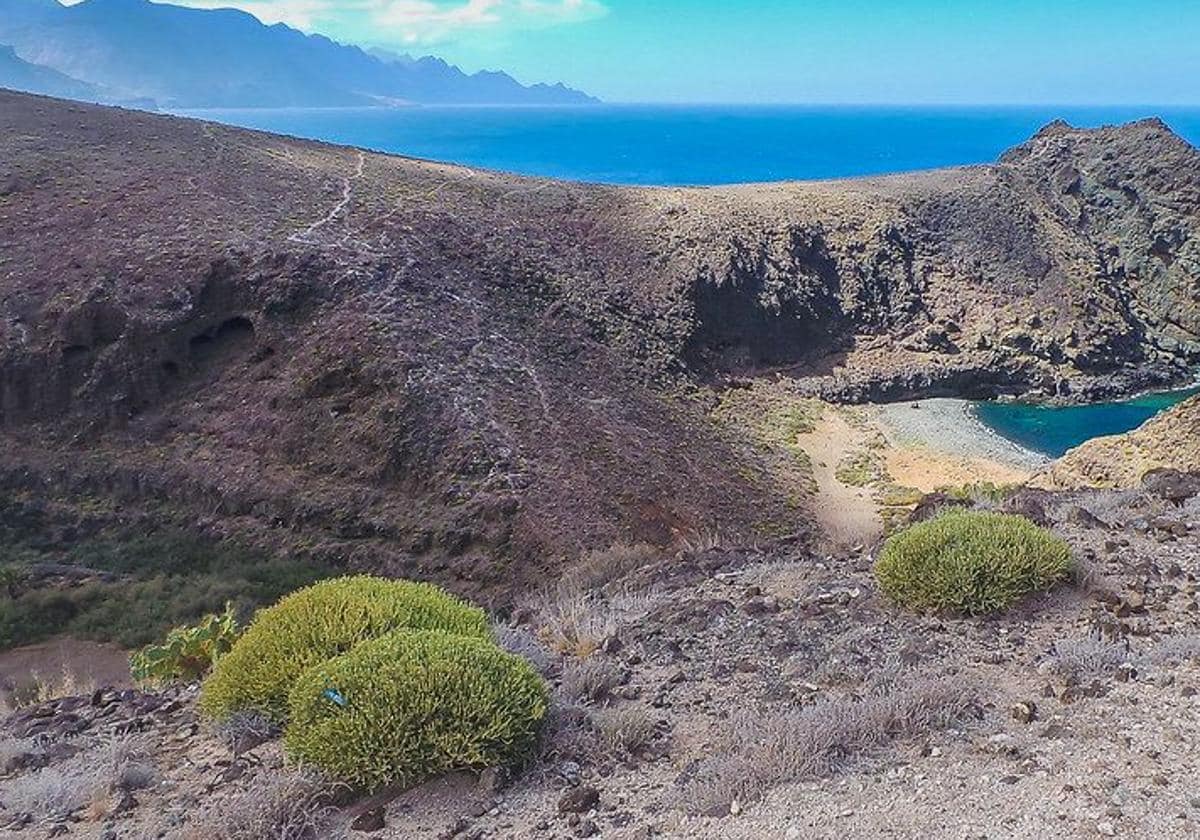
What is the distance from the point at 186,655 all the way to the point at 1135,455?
1990 centimetres

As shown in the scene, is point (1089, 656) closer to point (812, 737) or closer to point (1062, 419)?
point (812, 737)

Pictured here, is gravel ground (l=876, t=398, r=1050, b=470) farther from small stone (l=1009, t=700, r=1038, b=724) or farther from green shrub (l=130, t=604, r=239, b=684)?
green shrub (l=130, t=604, r=239, b=684)

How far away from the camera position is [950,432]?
29656mm

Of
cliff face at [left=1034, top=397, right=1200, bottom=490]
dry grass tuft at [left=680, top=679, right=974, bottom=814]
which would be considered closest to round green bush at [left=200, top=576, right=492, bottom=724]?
dry grass tuft at [left=680, top=679, right=974, bottom=814]

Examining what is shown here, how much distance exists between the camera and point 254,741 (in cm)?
601

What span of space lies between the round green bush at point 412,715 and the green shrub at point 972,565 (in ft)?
12.0

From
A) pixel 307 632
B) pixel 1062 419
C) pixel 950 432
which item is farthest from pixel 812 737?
pixel 1062 419

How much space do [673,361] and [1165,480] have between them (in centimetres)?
1883

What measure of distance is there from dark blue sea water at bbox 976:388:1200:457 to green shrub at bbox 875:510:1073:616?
22435 mm

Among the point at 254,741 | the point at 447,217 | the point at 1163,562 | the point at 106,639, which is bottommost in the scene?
the point at 106,639

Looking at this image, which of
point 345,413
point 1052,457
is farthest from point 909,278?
point 345,413

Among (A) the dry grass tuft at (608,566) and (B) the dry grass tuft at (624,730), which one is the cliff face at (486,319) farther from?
(B) the dry grass tuft at (624,730)

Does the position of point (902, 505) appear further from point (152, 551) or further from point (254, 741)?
point (254, 741)

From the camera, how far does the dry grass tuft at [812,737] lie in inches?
190
